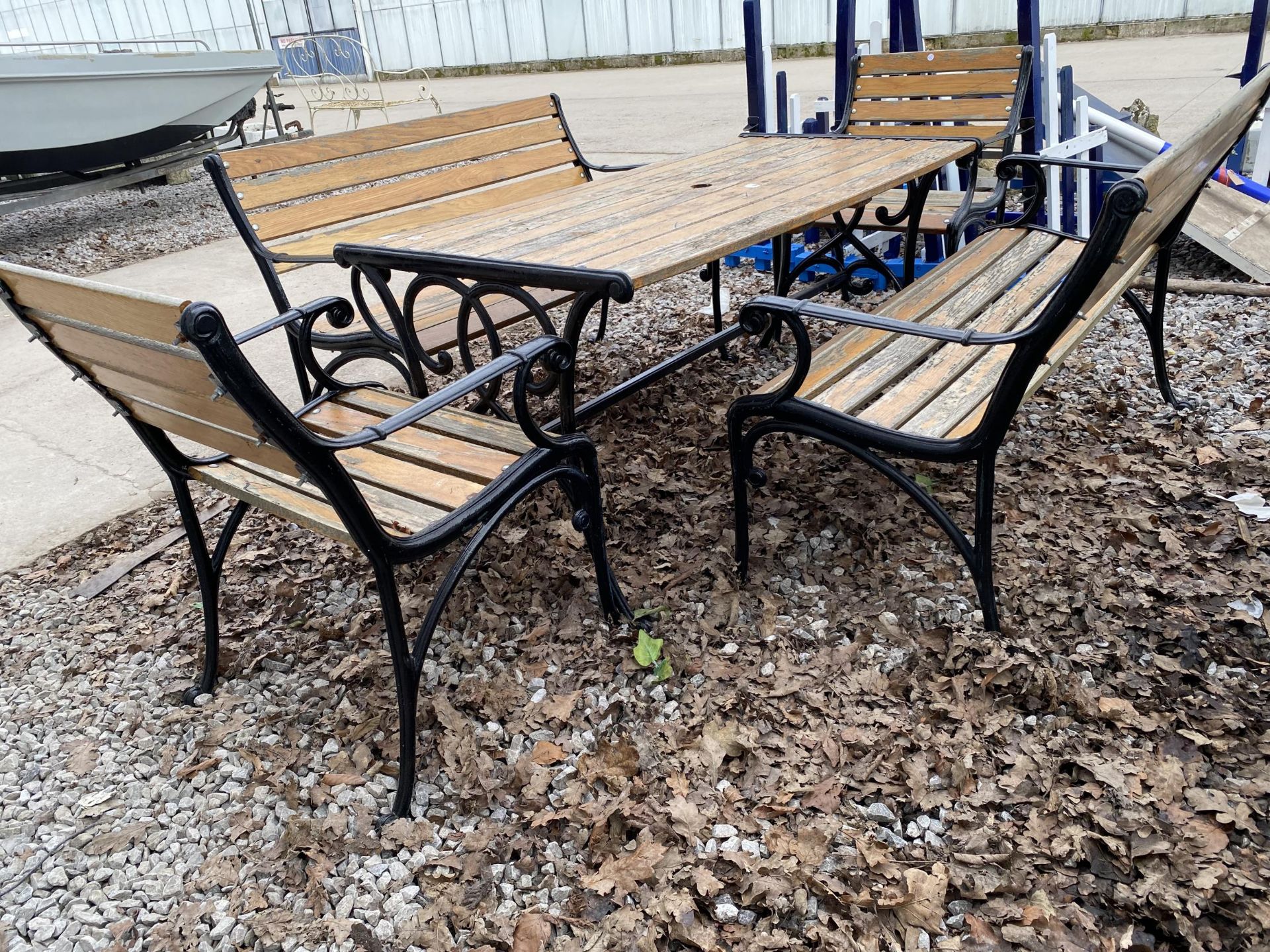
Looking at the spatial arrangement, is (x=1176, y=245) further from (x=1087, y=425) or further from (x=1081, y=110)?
(x=1087, y=425)

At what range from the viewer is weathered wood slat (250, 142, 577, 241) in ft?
10.9

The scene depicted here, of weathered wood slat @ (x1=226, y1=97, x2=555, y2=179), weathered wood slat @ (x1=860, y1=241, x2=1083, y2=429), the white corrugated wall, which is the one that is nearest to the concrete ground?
the white corrugated wall

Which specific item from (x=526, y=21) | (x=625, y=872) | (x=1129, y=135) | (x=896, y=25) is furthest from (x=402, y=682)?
(x=526, y=21)

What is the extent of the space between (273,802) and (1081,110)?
16.1 ft

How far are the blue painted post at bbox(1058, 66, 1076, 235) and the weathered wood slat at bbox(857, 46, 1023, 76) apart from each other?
649mm

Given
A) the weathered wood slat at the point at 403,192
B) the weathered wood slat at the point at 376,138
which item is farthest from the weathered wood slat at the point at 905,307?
the weathered wood slat at the point at 376,138

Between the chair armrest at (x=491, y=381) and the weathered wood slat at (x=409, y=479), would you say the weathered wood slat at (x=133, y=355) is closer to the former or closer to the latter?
the chair armrest at (x=491, y=381)

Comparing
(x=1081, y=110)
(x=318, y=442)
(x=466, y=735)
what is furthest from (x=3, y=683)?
(x=1081, y=110)

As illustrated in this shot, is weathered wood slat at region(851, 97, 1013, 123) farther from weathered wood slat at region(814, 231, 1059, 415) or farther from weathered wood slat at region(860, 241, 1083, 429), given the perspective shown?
weathered wood slat at region(860, 241, 1083, 429)

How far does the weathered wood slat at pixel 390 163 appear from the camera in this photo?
10.8 feet

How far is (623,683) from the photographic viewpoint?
7.41 ft

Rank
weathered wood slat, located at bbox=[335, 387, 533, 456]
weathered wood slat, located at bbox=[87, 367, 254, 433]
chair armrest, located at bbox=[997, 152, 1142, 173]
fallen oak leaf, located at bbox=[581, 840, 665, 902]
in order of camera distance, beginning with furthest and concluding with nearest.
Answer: chair armrest, located at bbox=[997, 152, 1142, 173], weathered wood slat, located at bbox=[335, 387, 533, 456], fallen oak leaf, located at bbox=[581, 840, 665, 902], weathered wood slat, located at bbox=[87, 367, 254, 433]

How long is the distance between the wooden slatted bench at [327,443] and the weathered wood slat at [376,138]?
1026mm

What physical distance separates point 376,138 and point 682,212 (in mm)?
1523
